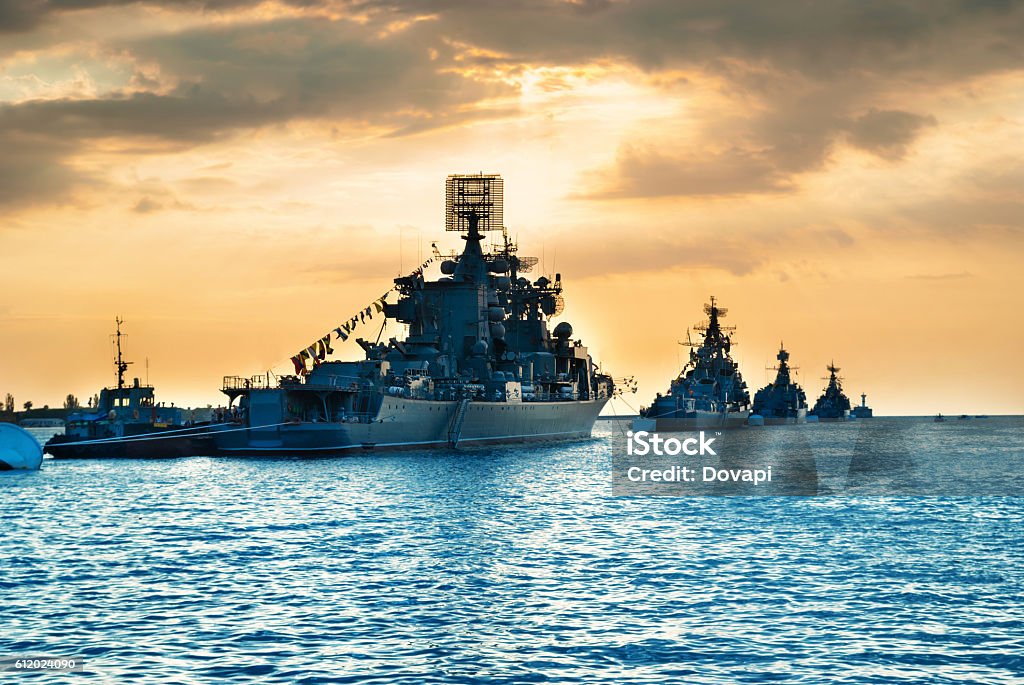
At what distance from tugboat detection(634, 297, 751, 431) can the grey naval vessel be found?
3938 centimetres

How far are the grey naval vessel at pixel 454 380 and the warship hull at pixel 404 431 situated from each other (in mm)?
99

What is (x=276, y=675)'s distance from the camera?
1903 centimetres

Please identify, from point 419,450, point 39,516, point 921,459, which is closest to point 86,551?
point 39,516

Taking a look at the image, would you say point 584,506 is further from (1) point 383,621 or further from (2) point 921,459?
(2) point 921,459

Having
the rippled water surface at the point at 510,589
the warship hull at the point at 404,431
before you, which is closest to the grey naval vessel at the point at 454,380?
the warship hull at the point at 404,431

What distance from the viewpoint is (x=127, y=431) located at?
9231cm

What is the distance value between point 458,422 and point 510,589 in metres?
64.1

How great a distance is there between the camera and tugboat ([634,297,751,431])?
170375 millimetres

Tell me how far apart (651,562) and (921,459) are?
73.3m
